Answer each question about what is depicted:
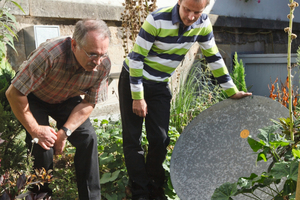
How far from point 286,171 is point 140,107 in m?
1.33

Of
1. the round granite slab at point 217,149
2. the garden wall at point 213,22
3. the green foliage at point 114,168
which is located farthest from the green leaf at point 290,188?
the garden wall at point 213,22

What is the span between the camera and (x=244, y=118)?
86.9 inches

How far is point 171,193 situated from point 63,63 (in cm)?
137

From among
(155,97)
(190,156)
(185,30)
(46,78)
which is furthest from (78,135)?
(185,30)

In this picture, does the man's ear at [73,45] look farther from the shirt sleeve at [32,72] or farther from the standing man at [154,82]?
the standing man at [154,82]

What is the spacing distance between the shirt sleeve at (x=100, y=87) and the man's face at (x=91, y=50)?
0.64 ft

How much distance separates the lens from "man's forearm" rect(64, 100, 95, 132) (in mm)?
2219

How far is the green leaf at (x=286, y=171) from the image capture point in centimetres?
113

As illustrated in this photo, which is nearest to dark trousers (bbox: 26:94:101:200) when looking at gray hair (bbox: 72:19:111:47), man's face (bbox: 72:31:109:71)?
man's face (bbox: 72:31:109:71)

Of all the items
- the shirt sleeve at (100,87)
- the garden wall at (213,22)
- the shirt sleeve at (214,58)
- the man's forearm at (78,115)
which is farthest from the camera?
the garden wall at (213,22)

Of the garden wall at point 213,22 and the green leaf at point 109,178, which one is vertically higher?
the garden wall at point 213,22

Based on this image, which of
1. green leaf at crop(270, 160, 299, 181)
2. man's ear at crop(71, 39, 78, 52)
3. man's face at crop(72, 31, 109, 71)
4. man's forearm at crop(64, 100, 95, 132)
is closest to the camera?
green leaf at crop(270, 160, 299, 181)

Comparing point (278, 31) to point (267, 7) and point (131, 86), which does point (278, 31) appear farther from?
point (131, 86)

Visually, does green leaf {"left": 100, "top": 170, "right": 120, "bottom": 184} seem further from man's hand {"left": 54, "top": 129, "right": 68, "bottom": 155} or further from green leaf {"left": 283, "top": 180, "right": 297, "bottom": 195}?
green leaf {"left": 283, "top": 180, "right": 297, "bottom": 195}
